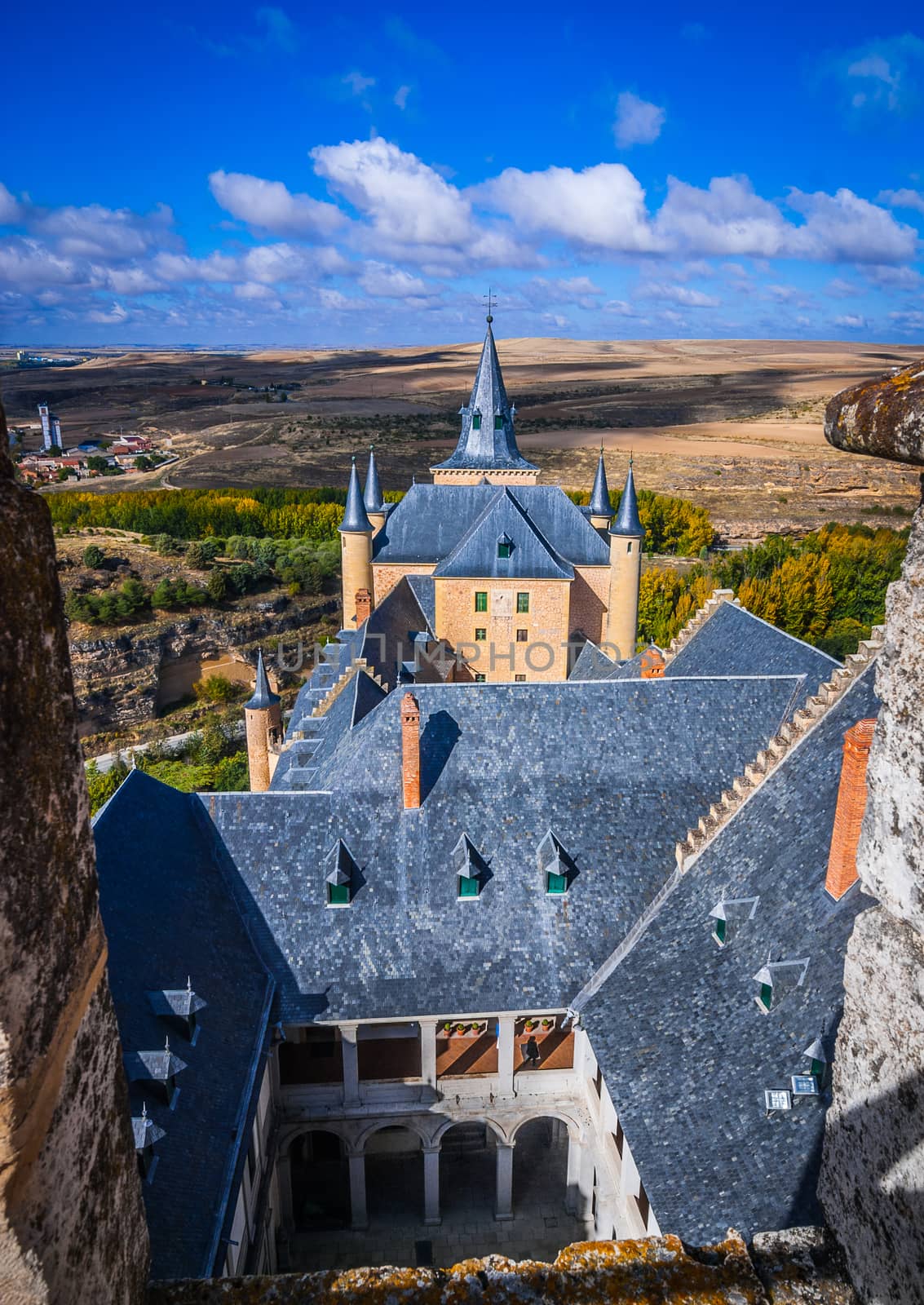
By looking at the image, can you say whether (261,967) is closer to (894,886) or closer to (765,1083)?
(765,1083)

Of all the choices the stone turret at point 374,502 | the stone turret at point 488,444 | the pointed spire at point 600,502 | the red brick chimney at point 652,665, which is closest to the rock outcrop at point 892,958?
the red brick chimney at point 652,665

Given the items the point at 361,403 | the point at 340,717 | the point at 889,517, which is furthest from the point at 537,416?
the point at 340,717

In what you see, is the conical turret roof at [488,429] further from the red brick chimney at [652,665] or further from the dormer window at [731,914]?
the dormer window at [731,914]

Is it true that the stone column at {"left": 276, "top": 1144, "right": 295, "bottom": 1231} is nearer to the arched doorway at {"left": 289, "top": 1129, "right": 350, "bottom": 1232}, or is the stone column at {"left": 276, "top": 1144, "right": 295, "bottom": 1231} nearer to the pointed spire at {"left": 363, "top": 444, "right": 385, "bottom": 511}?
the arched doorway at {"left": 289, "top": 1129, "right": 350, "bottom": 1232}

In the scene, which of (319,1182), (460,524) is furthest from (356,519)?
(319,1182)

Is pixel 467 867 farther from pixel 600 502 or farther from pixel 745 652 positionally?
pixel 600 502

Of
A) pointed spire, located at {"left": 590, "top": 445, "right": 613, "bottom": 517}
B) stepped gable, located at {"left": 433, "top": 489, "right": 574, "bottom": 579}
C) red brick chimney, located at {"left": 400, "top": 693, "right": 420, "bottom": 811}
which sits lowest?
red brick chimney, located at {"left": 400, "top": 693, "right": 420, "bottom": 811}

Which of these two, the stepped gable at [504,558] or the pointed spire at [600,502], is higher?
the pointed spire at [600,502]

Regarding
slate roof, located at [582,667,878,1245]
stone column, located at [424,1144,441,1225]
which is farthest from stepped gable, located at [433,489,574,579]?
stone column, located at [424,1144,441,1225]

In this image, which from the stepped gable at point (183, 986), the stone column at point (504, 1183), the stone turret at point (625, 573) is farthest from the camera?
the stone turret at point (625, 573)
